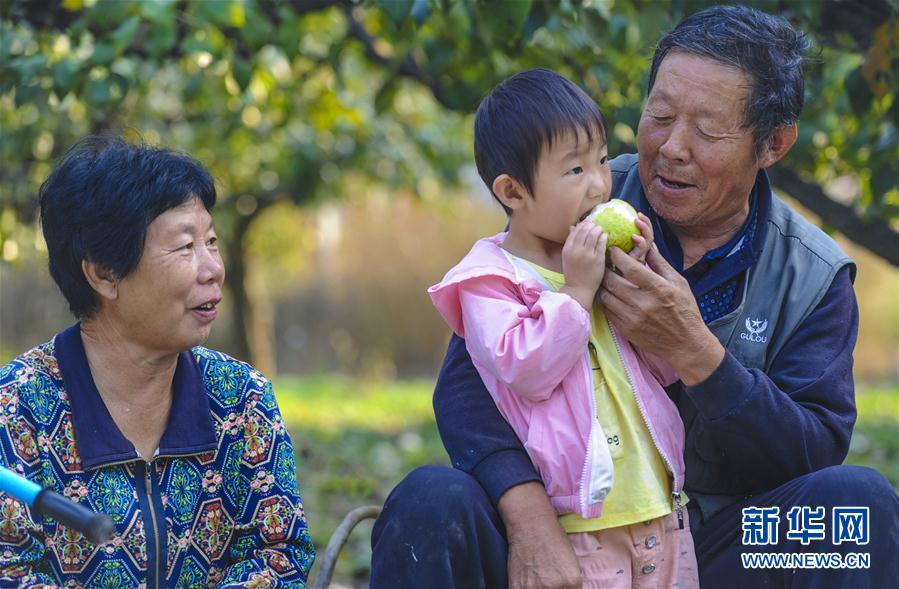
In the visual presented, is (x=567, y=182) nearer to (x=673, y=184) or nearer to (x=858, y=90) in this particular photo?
(x=673, y=184)

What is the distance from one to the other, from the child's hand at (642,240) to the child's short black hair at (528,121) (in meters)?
0.21

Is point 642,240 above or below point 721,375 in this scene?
above

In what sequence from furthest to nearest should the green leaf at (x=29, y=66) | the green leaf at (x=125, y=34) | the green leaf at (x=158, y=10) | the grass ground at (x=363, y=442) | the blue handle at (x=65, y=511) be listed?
the grass ground at (x=363, y=442)
the green leaf at (x=29, y=66)
the green leaf at (x=125, y=34)
the green leaf at (x=158, y=10)
the blue handle at (x=65, y=511)

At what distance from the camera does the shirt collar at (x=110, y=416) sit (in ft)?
8.04

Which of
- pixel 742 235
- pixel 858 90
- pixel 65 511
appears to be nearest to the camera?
pixel 65 511

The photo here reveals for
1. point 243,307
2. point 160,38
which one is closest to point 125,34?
point 160,38

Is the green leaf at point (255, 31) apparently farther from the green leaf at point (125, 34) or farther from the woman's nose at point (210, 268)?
the woman's nose at point (210, 268)

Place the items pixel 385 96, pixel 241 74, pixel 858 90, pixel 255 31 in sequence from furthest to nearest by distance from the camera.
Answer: pixel 385 96 < pixel 241 74 < pixel 255 31 < pixel 858 90

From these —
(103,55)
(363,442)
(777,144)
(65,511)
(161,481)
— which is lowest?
(363,442)

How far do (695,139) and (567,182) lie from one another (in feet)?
1.31

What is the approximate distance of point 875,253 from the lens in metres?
4.26

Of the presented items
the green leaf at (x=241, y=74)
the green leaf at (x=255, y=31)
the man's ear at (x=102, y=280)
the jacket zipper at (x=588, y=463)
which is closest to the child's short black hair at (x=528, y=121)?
the jacket zipper at (x=588, y=463)

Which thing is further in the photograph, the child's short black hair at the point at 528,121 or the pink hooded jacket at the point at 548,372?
the child's short black hair at the point at 528,121

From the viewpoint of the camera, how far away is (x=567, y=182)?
2.56 meters
